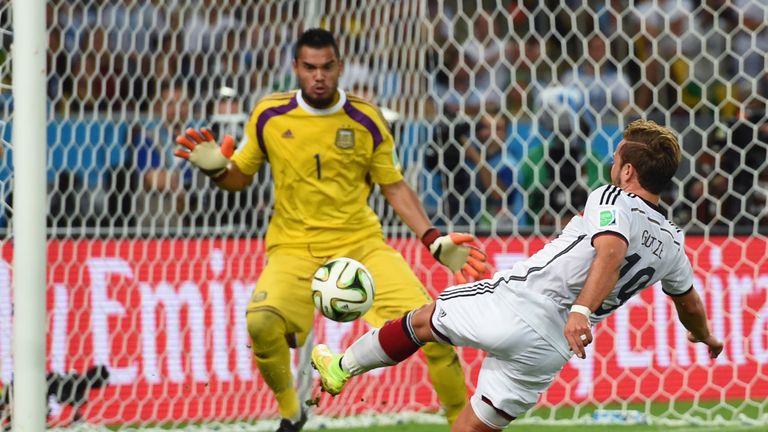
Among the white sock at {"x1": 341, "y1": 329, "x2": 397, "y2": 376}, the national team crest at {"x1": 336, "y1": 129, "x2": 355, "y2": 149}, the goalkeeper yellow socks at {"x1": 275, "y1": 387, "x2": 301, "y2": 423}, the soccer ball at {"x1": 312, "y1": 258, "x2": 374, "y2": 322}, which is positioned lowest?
the goalkeeper yellow socks at {"x1": 275, "y1": 387, "x2": 301, "y2": 423}

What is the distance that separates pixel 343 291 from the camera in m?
5.47

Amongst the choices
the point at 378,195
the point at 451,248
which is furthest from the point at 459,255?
the point at 378,195

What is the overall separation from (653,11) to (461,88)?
153 centimetres

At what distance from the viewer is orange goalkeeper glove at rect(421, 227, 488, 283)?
18.5 feet

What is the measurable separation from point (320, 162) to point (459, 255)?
0.90m

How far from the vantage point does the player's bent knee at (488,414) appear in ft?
15.6

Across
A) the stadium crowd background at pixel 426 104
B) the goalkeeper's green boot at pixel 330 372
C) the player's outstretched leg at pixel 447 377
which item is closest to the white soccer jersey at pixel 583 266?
the goalkeeper's green boot at pixel 330 372

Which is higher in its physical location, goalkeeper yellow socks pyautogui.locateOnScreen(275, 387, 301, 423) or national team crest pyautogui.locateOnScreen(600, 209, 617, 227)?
national team crest pyautogui.locateOnScreen(600, 209, 617, 227)

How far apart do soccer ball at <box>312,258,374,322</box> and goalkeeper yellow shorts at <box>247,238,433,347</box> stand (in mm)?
315

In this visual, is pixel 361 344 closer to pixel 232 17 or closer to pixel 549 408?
pixel 549 408

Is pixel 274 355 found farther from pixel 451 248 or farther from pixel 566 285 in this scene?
pixel 566 285

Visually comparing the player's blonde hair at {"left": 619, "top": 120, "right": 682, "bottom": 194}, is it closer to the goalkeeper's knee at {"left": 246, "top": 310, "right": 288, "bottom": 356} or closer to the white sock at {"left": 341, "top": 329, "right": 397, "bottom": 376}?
the white sock at {"left": 341, "top": 329, "right": 397, "bottom": 376}

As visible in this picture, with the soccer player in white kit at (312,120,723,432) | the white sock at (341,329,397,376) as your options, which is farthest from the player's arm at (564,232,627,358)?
the white sock at (341,329,397,376)

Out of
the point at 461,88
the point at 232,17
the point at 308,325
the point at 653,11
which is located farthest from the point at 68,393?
the point at 653,11
